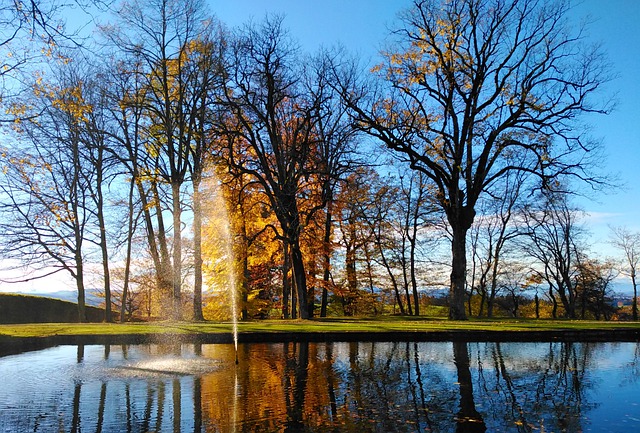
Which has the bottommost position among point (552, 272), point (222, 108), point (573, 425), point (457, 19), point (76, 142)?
point (573, 425)

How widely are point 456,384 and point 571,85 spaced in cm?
1776

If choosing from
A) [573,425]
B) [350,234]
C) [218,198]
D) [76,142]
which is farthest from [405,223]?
[573,425]

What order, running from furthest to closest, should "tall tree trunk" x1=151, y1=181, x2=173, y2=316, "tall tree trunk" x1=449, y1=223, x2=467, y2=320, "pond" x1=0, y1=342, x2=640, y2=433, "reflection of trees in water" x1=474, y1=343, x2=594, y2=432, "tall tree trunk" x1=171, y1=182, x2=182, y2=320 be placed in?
"tall tree trunk" x1=151, y1=181, x2=173, y2=316 → "tall tree trunk" x1=171, y1=182, x2=182, y2=320 → "tall tree trunk" x1=449, y1=223, x2=467, y2=320 → "reflection of trees in water" x1=474, y1=343, x2=594, y2=432 → "pond" x1=0, y1=342, x2=640, y2=433

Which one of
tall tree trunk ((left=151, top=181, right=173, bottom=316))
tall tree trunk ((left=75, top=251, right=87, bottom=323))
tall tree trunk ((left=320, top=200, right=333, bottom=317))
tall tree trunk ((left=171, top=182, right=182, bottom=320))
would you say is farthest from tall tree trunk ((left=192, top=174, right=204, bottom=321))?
tall tree trunk ((left=320, top=200, right=333, bottom=317))

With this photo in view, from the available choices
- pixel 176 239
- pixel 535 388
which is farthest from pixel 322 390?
pixel 176 239

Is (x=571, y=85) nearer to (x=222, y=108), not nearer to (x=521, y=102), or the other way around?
(x=521, y=102)

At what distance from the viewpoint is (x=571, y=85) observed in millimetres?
22109

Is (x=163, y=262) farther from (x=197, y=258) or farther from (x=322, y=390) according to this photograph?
(x=322, y=390)

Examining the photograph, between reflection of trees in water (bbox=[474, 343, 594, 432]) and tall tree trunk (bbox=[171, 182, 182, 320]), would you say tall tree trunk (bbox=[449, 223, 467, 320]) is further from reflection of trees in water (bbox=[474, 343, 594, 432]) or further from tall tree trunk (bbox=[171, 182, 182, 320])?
tall tree trunk (bbox=[171, 182, 182, 320])

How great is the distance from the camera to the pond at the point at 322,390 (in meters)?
6.62

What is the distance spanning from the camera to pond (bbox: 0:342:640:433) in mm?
6617

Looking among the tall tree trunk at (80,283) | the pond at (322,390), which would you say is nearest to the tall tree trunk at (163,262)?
the tall tree trunk at (80,283)

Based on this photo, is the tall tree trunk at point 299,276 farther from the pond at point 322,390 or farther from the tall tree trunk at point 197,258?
the pond at point 322,390

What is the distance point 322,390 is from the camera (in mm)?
8625
